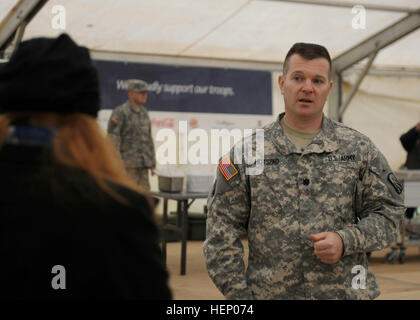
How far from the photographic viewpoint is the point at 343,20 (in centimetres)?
859

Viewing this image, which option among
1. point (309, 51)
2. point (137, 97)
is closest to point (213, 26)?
point (137, 97)

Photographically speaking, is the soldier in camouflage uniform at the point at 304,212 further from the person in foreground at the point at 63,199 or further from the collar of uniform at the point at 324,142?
the person in foreground at the point at 63,199

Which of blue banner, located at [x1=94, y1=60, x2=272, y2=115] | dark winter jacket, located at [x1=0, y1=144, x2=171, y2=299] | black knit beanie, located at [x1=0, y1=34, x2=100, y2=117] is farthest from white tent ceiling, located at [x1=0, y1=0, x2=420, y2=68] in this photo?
dark winter jacket, located at [x1=0, y1=144, x2=171, y2=299]

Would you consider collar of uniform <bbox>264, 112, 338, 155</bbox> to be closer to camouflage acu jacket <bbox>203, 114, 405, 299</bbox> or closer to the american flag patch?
camouflage acu jacket <bbox>203, 114, 405, 299</bbox>

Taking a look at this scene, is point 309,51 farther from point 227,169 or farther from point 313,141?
point 227,169

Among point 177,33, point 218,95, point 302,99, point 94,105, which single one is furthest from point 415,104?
point 94,105

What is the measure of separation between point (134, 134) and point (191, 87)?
7.75 feet

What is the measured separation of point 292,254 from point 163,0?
6.19 m

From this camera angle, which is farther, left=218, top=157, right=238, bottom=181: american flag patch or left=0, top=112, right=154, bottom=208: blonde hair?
left=218, top=157, right=238, bottom=181: american flag patch

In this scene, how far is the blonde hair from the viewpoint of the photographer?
3.38 feet

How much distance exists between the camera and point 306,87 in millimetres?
2086

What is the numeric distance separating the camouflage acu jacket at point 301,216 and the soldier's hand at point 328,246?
5 cm

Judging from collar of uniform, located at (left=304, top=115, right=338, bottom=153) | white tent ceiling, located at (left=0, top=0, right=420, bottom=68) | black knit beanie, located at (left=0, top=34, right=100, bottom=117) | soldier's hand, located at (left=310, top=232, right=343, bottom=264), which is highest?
white tent ceiling, located at (left=0, top=0, right=420, bottom=68)
